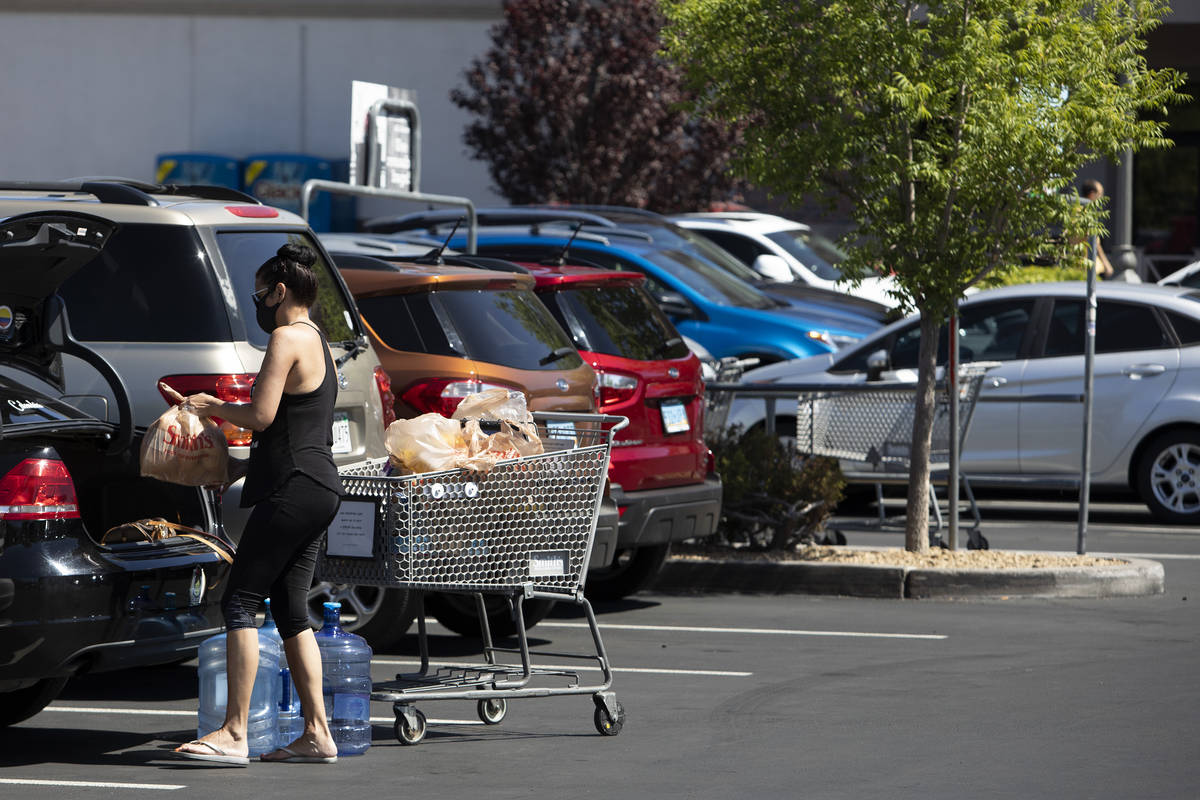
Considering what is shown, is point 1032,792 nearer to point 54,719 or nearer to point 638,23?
point 54,719

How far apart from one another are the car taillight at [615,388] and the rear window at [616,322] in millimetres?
172

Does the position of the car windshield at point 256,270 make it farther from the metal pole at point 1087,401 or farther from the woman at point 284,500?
the metal pole at point 1087,401

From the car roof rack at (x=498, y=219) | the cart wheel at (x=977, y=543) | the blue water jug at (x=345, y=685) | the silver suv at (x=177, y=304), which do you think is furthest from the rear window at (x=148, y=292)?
the car roof rack at (x=498, y=219)

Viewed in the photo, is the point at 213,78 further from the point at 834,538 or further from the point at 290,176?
the point at 834,538

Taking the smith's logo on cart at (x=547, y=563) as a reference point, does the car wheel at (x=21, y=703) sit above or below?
below

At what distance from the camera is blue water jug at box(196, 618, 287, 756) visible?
6520 millimetres

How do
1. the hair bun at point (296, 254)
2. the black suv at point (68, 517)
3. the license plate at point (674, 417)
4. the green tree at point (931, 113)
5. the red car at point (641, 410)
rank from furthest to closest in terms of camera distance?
the green tree at point (931, 113) → the license plate at point (674, 417) → the red car at point (641, 410) → the hair bun at point (296, 254) → the black suv at point (68, 517)

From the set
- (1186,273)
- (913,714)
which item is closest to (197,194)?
(913,714)

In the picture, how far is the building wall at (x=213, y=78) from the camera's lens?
30.2m

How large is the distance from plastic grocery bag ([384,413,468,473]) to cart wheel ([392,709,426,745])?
0.92 m

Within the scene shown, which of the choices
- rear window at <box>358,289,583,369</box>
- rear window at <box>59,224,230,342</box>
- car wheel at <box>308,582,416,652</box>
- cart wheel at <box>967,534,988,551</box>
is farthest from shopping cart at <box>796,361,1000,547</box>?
rear window at <box>59,224,230,342</box>

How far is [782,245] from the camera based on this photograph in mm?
20766

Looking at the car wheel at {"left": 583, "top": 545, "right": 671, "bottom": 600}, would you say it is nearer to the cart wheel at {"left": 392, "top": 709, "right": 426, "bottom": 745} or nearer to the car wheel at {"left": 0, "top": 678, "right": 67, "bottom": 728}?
the cart wheel at {"left": 392, "top": 709, "right": 426, "bottom": 745}

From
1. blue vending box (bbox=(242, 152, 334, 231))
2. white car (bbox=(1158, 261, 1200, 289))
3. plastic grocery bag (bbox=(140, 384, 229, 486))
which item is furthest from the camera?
blue vending box (bbox=(242, 152, 334, 231))
